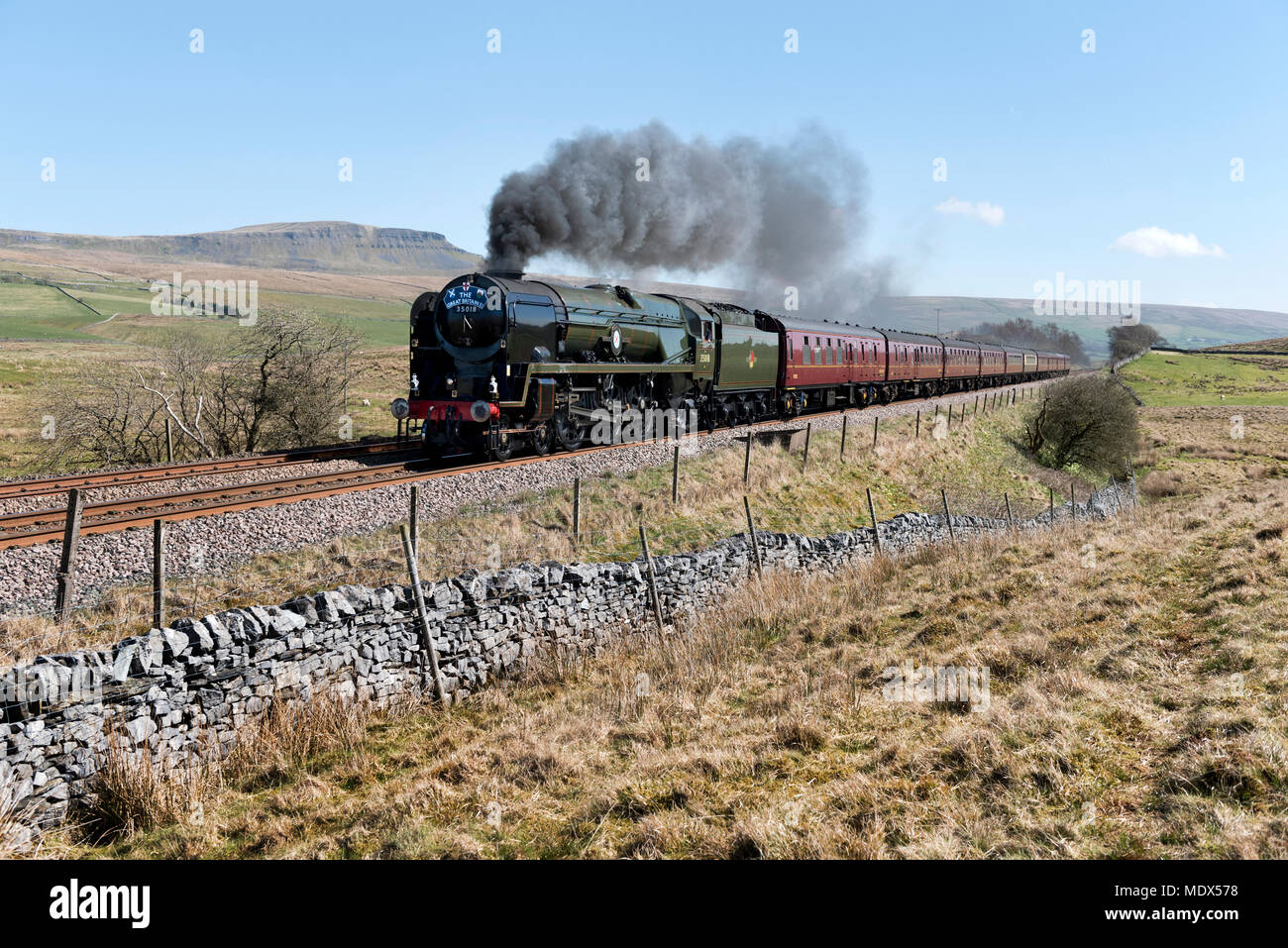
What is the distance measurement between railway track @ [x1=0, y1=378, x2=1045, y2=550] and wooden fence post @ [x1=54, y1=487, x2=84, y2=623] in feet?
7.50

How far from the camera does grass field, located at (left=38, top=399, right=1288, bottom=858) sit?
5.31 m

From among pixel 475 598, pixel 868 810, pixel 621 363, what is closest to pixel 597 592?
pixel 475 598

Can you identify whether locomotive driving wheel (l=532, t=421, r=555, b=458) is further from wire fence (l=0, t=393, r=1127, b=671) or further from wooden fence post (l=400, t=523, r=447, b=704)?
wooden fence post (l=400, t=523, r=447, b=704)

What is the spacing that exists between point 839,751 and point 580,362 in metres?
14.9

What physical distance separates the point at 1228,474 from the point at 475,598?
4119cm

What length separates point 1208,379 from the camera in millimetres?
86562

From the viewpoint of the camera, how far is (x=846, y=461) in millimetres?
25797

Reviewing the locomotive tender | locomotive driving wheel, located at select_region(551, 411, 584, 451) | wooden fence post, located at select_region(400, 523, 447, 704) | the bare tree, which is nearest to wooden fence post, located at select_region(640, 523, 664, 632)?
wooden fence post, located at select_region(400, 523, 447, 704)

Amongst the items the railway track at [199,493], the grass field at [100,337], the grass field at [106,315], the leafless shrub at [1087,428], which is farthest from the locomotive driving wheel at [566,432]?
the grass field at [106,315]

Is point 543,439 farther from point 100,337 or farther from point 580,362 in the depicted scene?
point 100,337

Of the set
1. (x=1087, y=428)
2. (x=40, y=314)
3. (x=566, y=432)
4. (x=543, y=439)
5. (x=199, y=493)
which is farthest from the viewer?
(x=40, y=314)

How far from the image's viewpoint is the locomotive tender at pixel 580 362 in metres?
18.3

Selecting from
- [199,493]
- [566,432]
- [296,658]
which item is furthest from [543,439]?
[296,658]
